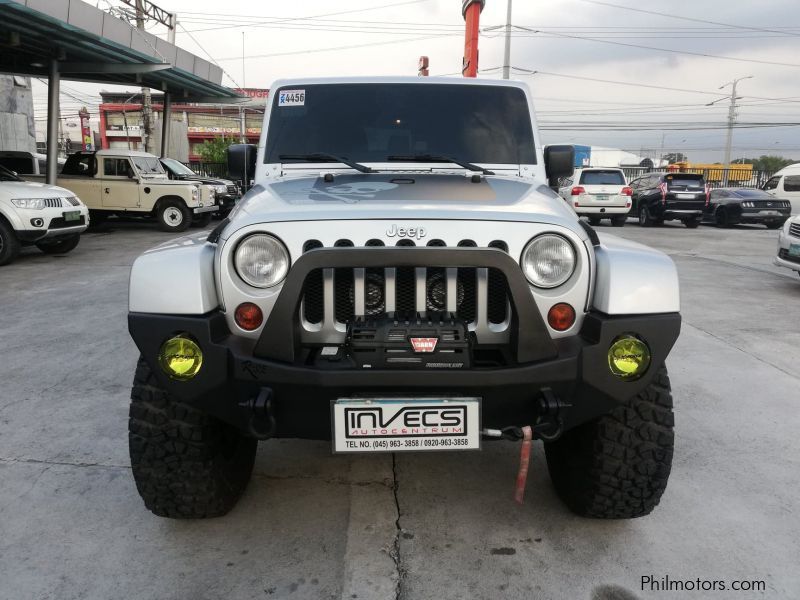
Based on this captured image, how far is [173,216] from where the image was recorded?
552 inches

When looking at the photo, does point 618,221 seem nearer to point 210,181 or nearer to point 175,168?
point 210,181

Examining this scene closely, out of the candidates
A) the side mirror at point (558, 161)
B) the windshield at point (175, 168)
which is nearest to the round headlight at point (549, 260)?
the side mirror at point (558, 161)

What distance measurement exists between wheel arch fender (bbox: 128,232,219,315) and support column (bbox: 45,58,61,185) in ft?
41.7

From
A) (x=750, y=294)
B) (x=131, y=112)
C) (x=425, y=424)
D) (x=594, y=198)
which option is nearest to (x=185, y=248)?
(x=425, y=424)

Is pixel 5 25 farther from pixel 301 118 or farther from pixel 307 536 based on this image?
pixel 307 536

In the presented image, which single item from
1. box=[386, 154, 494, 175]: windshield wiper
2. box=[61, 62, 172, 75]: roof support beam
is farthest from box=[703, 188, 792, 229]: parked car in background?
box=[386, 154, 494, 175]: windshield wiper

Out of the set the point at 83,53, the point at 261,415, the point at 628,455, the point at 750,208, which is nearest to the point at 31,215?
the point at 83,53

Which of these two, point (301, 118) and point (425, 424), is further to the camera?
point (301, 118)

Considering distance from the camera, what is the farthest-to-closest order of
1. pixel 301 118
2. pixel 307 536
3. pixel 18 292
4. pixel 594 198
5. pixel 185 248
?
pixel 594 198
pixel 18 292
pixel 301 118
pixel 307 536
pixel 185 248

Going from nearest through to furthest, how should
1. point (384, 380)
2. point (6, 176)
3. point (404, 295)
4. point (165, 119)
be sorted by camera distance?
point (384, 380), point (404, 295), point (6, 176), point (165, 119)

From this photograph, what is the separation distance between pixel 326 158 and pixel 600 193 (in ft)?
49.4

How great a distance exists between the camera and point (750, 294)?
7645 mm

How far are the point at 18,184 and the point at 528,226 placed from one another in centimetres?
932

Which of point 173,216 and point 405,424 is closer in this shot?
point 405,424
